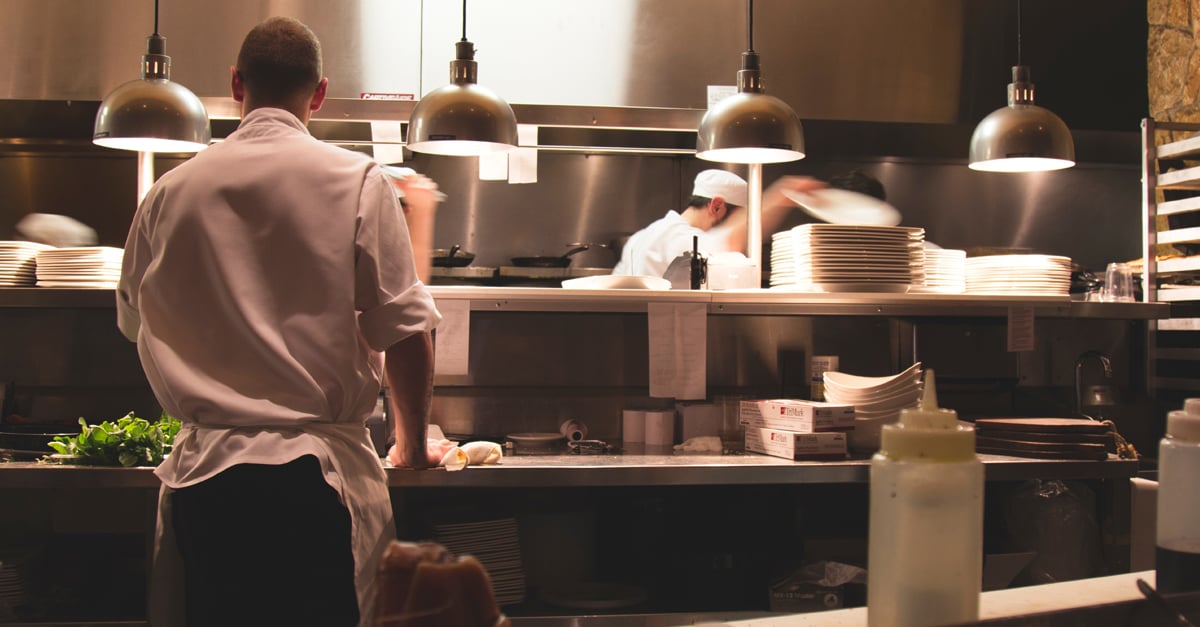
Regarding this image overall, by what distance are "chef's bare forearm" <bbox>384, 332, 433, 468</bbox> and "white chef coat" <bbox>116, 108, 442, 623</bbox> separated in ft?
0.29

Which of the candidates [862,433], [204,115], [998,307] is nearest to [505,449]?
[862,433]

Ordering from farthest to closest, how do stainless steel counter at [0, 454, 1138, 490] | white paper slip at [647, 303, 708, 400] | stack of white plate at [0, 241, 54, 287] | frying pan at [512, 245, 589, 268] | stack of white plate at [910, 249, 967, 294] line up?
1. frying pan at [512, 245, 589, 268]
2. stack of white plate at [910, 249, 967, 294]
3. stack of white plate at [0, 241, 54, 287]
4. white paper slip at [647, 303, 708, 400]
5. stainless steel counter at [0, 454, 1138, 490]

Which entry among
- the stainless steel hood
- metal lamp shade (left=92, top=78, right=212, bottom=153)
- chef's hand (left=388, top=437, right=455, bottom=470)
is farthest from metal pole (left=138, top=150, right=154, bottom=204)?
chef's hand (left=388, top=437, right=455, bottom=470)

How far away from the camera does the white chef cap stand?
16.1 ft

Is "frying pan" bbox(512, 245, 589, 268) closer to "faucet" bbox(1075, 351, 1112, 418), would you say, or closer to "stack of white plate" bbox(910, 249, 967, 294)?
"stack of white plate" bbox(910, 249, 967, 294)

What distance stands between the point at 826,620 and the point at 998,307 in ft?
8.75

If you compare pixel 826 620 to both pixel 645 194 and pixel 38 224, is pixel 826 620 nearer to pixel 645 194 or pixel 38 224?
pixel 645 194

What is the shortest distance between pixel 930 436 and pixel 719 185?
414cm

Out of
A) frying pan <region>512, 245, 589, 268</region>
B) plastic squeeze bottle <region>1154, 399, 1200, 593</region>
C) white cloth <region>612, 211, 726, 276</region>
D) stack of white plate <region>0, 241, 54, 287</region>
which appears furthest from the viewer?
white cloth <region>612, 211, 726, 276</region>

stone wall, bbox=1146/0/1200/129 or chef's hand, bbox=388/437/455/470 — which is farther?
stone wall, bbox=1146/0/1200/129

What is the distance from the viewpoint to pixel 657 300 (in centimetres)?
331

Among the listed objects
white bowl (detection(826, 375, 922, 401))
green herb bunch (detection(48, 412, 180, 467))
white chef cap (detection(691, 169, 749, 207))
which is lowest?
green herb bunch (detection(48, 412, 180, 467))

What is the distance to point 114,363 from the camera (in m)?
3.62

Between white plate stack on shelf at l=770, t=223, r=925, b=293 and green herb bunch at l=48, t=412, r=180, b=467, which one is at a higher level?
white plate stack on shelf at l=770, t=223, r=925, b=293
